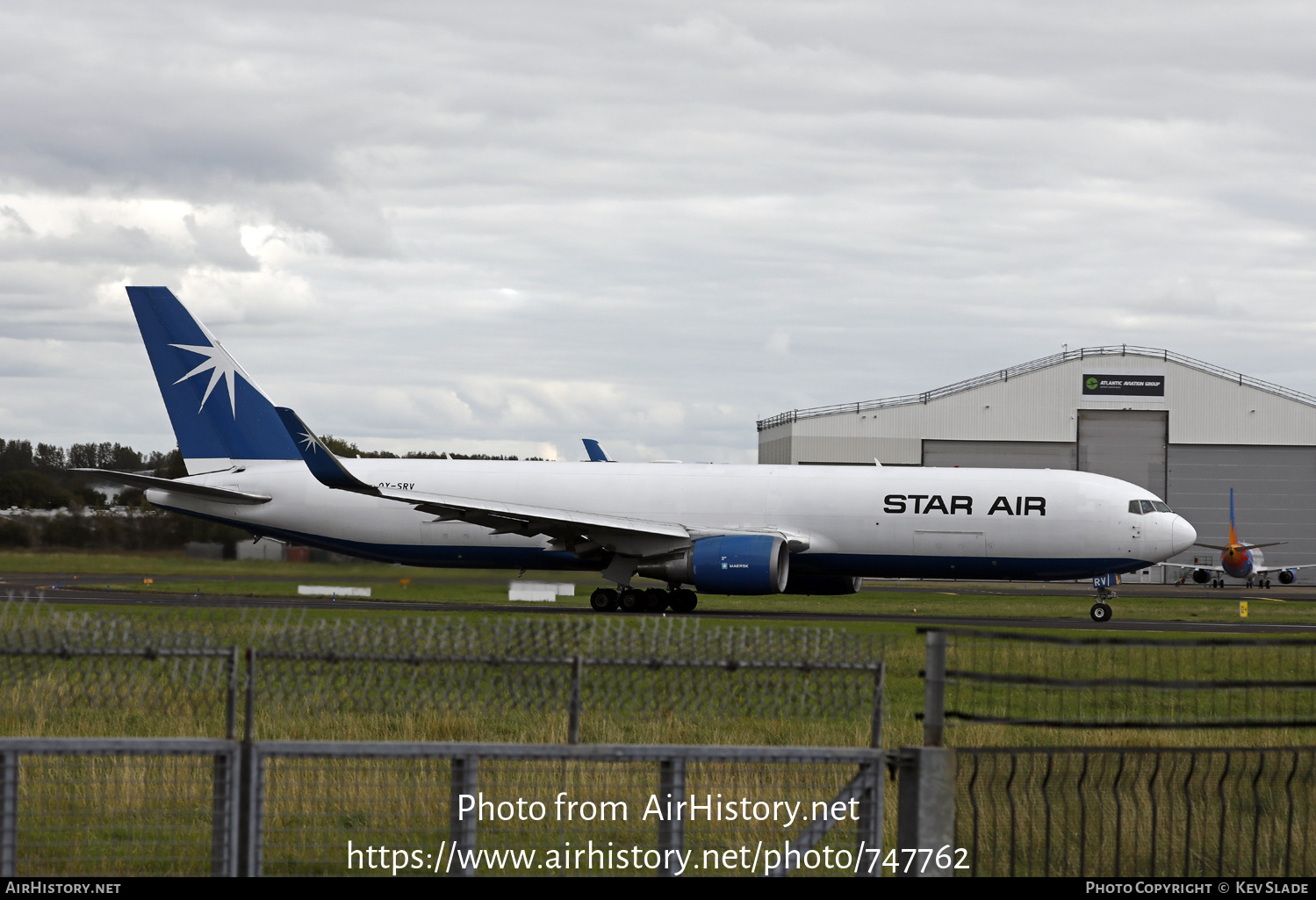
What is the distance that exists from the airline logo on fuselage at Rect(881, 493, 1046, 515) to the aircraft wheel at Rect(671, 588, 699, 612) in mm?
5537

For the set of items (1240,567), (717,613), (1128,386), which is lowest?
(1240,567)

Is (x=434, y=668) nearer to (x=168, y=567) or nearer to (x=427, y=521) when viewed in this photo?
(x=168, y=567)

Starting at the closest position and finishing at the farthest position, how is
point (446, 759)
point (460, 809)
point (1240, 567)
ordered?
point (460, 809) < point (446, 759) < point (1240, 567)

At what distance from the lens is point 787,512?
34.9 metres

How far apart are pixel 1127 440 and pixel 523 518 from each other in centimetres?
5299

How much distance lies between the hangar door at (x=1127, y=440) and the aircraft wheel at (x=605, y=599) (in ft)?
160

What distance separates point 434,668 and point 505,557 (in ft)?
92.1

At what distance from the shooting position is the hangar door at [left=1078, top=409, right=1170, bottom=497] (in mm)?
75812

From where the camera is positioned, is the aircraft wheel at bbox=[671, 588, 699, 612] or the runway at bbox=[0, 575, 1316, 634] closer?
the runway at bbox=[0, 575, 1316, 634]

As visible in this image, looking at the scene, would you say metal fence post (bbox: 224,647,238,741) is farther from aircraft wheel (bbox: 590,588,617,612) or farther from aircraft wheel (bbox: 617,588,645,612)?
aircraft wheel (bbox: 617,588,645,612)

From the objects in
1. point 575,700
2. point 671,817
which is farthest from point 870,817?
point 575,700

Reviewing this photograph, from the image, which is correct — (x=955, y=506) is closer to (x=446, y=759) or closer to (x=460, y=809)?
(x=446, y=759)

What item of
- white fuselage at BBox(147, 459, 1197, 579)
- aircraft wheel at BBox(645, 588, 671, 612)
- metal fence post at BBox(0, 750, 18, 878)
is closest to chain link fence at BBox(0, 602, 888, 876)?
metal fence post at BBox(0, 750, 18, 878)

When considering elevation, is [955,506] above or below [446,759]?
above
